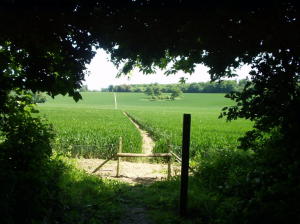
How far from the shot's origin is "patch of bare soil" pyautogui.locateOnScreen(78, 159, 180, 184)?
11174mm

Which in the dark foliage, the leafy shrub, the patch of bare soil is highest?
the dark foliage

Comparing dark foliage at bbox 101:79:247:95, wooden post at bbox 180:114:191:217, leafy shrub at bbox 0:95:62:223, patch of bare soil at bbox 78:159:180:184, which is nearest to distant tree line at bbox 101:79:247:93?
dark foliage at bbox 101:79:247:95

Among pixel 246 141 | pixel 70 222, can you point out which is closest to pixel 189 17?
pixel 246 141

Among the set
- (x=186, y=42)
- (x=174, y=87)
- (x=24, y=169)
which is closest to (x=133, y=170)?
(x=24, y=169)

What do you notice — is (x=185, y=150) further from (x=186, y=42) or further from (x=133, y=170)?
(x=133, y=170)

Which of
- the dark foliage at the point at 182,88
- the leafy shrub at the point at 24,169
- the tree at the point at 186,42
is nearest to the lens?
the tree at the point at 186,42

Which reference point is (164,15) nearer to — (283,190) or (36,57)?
(36,57)

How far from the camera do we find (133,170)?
1292cm

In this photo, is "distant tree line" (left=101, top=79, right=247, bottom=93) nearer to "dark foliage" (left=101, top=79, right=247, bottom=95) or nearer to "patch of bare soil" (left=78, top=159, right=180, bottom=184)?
"dark foliage" (left=101, top=79, right=247, bottom=95)

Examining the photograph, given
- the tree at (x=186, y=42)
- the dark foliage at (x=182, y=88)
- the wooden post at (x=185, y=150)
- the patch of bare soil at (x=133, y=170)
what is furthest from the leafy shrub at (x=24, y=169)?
the dark foliage at (x=182, y=88)

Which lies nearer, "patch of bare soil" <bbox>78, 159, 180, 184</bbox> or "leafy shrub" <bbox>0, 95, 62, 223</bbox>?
"leafy shrub" <bbox>0, 95, 62, 223</bbox>

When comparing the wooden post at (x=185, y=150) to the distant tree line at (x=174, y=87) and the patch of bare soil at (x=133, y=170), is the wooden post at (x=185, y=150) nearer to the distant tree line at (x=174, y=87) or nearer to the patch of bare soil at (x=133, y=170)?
the patch of bare soil at (x=133, y=170)

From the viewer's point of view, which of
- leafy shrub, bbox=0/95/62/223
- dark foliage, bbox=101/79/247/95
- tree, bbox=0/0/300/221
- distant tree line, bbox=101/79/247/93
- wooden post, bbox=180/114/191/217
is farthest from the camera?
distant tree line, bbox=101/79/247/93

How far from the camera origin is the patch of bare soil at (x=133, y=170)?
11174 millimetres
